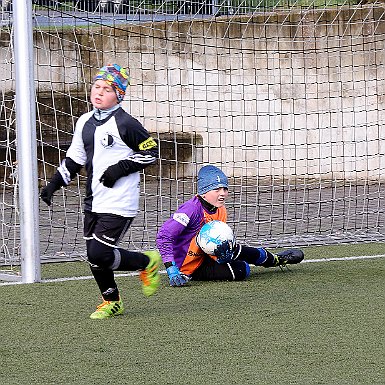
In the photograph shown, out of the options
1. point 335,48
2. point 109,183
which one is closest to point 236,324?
point 109,183

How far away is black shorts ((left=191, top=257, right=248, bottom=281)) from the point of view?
7.21m

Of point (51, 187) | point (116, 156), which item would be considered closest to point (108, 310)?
point (51, 187)

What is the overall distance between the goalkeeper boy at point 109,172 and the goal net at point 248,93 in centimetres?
508

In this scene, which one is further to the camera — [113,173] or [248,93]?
[248,93]

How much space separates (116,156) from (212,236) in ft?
4.01

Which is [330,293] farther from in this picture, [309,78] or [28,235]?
[309,78]

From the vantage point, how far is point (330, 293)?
6652 mm

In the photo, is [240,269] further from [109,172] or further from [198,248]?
[109,172]

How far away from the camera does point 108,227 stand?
5949 mm

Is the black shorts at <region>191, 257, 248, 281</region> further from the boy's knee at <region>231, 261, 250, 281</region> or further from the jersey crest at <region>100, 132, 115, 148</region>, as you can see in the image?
the jersey crest at <region>100, 132, 115, 148</region>

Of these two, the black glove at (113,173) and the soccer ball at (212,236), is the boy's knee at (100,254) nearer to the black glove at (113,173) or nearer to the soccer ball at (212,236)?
the black glove at (113,173)

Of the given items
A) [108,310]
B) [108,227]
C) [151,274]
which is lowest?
[108,310]

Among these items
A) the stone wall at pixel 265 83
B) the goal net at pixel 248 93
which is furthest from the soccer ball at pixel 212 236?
the stone wall at pixel 265 83

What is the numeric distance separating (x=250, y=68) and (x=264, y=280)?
6.09m
